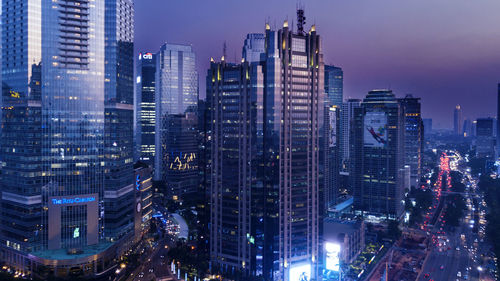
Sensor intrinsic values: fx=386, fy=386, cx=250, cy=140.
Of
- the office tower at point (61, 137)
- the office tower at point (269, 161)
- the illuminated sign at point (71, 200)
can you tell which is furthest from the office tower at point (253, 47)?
the illuminated sign at point (71, 200)

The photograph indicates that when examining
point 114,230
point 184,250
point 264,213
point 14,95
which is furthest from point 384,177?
point 14,95

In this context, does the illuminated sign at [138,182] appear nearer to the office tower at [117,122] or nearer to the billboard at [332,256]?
the office tower at [117,122]

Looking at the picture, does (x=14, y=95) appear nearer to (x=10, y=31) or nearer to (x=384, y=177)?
(x=10, y=31)

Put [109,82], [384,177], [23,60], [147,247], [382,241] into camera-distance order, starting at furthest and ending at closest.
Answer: [384,177], [382,241], [147,247], [109,82], [23,60]

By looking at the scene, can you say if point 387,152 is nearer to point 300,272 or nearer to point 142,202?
point 300,272

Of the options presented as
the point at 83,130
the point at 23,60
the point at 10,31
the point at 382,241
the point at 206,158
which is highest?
the point at 10,31

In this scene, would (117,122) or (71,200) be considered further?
(117,122)

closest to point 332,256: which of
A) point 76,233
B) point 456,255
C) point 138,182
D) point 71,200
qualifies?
point 456,255
